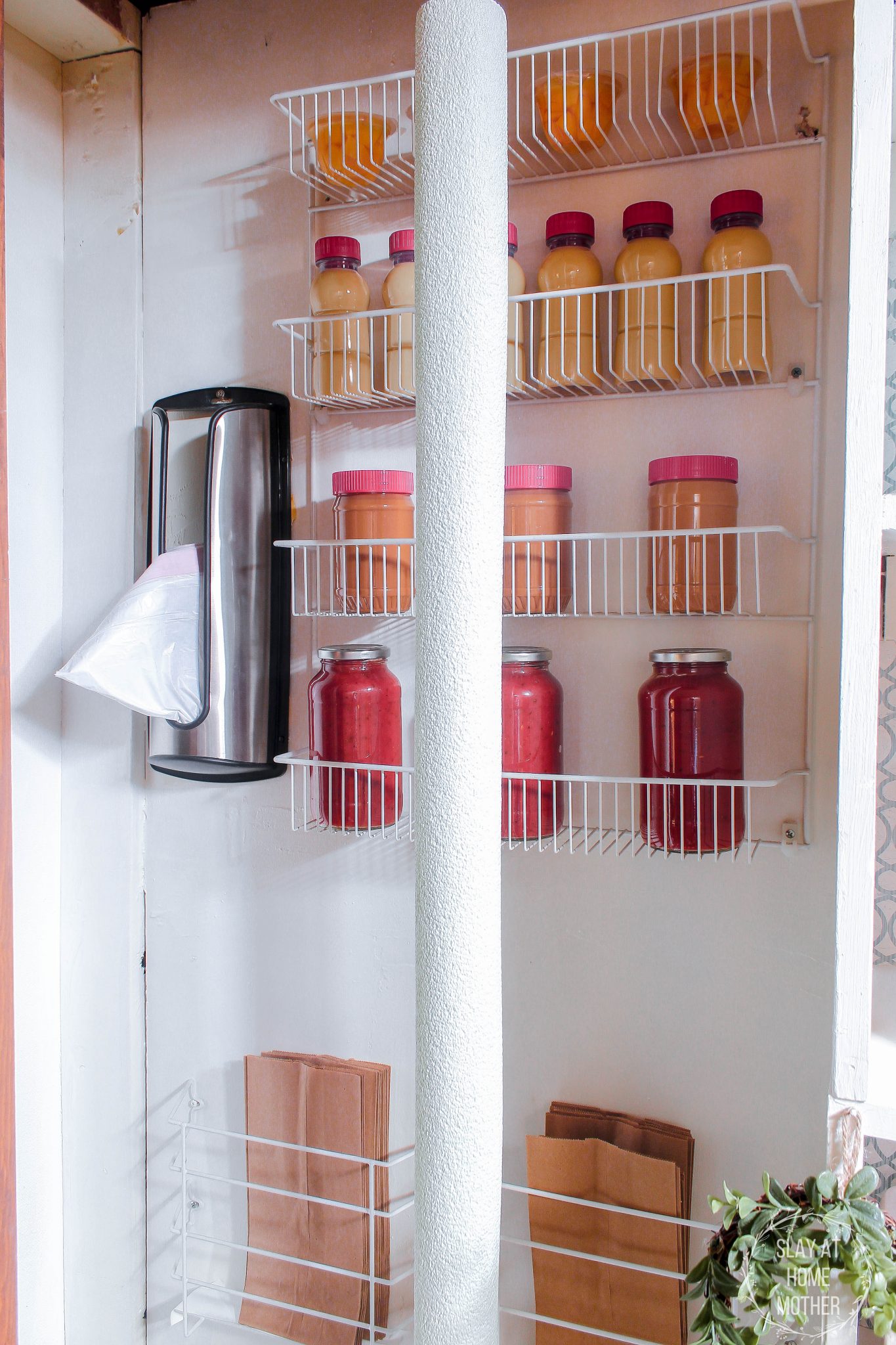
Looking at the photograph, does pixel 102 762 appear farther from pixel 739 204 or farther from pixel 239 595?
pixel 739 204

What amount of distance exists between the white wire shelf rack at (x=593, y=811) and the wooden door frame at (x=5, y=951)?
1.12ft

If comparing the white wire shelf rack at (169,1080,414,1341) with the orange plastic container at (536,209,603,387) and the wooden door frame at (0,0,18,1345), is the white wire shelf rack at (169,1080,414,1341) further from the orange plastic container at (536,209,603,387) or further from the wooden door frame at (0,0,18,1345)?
the orange plastic container at (536,209,603,387)

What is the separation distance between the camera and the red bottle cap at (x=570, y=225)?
3.80 feet

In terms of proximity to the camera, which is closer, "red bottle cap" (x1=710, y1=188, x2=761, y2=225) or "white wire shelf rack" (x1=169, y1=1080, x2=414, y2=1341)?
"red bottle cap" (x1=710, y1=188, x2=761, y2=225)

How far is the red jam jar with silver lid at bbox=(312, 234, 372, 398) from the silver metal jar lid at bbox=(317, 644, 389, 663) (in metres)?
0.32

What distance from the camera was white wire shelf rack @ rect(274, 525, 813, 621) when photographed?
3.59 feet

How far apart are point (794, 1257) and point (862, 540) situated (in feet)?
1.72

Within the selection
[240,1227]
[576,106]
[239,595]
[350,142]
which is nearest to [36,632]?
[239,595]

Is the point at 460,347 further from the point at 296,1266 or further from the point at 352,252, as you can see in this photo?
the point at 296,1266

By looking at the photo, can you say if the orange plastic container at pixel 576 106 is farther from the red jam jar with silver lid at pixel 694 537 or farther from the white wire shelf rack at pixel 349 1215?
the white wire shelf rack at pixel 349 1215

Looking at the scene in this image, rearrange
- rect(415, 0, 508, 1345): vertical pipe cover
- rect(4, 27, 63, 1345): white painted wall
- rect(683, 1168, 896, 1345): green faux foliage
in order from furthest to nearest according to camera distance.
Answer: rect(4, 27, 63, 1345): white painted wall
rect(415, 0, 508, 1345): vertical pipe cover
rect(683, 1168, 896, 1345): green faux foliage

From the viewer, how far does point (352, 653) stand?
1226 millimetres

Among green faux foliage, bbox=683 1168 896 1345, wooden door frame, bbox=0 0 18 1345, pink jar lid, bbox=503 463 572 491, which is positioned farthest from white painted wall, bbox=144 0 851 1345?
green faux foliage, bbox=683 1168 896 1345

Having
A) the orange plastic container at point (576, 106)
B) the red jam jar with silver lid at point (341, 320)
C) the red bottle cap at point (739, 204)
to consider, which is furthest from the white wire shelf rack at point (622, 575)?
the orange plastic container at point (576, 106)
